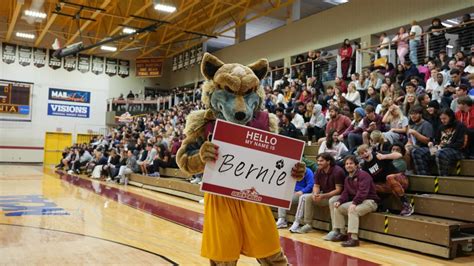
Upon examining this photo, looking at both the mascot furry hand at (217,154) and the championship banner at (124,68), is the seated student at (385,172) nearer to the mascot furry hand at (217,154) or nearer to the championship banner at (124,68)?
the mascot furry hand at (217,154)

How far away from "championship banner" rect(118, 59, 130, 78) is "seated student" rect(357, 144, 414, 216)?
71.1 feet

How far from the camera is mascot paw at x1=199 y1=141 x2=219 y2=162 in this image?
88.7 inches

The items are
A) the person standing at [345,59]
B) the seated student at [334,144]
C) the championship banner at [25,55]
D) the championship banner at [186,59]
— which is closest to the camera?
the seated student at [334,144]

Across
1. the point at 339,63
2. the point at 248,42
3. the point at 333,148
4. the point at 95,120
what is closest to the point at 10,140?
the point at 95,120

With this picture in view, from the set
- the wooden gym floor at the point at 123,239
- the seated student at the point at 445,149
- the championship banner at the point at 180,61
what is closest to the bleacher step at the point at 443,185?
the seated student at the point at 445,149

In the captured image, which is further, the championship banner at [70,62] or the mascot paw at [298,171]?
the championship banner at [70,62]

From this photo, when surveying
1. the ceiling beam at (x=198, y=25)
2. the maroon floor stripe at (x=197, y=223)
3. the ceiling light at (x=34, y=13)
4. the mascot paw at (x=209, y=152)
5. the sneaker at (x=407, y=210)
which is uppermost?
the ceiling beam at (x=198, y=25)

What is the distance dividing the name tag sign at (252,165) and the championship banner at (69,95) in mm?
22839

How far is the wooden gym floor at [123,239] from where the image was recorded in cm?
390

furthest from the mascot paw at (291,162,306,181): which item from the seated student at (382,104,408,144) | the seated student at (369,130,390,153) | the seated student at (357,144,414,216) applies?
the seated student at (382,104,408,144)

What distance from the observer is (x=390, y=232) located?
15.4ft

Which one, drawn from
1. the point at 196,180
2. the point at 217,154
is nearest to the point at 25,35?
the point at 196,180

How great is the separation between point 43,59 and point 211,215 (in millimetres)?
23258

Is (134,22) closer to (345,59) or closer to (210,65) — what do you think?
(345,59)
